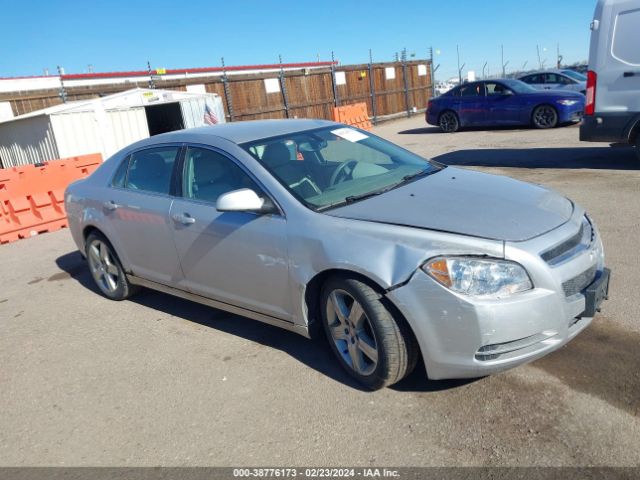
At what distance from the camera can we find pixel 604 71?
308 inches

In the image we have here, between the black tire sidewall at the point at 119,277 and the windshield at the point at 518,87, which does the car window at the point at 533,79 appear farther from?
the black tire sidewall at the point at 119,277

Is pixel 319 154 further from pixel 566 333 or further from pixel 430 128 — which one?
pixel 430 128

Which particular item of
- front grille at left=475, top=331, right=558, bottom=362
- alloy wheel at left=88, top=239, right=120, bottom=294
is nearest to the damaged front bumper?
front grille at left=475, top=331, right=558, bottom=362

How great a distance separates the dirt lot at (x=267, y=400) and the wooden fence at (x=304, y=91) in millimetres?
12669

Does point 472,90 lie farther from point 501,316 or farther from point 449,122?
point 501,316

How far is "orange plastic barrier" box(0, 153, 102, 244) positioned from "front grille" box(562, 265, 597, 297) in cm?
798

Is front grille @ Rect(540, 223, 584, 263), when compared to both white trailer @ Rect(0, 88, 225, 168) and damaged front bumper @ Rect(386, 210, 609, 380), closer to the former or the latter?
damaged front bumper @ Rect(386, 210, 609, 380)

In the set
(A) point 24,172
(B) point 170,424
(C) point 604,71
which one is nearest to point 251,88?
(A) point 24,172

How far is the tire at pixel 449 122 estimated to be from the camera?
16.5m

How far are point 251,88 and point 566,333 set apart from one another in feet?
58.6

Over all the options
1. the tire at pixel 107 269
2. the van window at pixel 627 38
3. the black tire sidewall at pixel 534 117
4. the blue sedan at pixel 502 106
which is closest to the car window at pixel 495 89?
the blue sedan at pixel 502 106

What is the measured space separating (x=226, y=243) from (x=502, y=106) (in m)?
13.5

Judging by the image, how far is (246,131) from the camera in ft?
13.9

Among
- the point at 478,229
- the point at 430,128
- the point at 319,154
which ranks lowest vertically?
the point at 430,128
